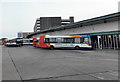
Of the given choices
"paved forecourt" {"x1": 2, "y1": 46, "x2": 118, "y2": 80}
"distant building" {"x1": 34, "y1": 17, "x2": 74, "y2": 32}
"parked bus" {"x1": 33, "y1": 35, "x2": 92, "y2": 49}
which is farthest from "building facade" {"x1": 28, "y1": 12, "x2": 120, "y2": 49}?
"distant building" {"x1": 34, "y1": 17, "x2": 74, "y2": 32}

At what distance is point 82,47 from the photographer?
2155cm

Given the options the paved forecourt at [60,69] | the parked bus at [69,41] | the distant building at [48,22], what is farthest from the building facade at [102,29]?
the distant building at [48,22]

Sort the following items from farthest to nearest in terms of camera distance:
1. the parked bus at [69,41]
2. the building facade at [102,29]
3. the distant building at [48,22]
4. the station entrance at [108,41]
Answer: the distant building at [48,22] → the station entrance at [108,41] → the parked bus at [69,41] → the building facade at [102,29]

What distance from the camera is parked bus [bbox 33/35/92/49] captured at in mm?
21441

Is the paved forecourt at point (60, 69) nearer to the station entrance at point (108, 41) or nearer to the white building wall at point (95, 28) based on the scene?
the white building wall at point (95, 28)

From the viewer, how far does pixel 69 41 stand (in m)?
22.2

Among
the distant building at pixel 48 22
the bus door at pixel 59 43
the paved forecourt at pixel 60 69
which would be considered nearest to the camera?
the paved forecourt at pixel 60 69

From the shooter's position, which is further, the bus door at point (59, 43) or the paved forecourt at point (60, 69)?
the bus door at point (59, 43)

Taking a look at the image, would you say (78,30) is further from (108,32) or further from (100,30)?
(108,32)

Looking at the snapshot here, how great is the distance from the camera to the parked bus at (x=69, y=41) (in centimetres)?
2144

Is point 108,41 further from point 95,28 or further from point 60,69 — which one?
point 60,69

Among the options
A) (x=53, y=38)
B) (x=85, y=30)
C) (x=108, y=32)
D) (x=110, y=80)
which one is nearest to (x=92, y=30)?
(x=85, y=30)

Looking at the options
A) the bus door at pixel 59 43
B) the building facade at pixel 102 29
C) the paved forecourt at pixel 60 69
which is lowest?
the paved forecourt at pixel 60 69

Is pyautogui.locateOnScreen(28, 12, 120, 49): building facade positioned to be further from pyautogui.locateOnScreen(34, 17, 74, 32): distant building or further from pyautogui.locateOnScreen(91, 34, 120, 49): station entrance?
pyautogui.locateOnScreen(34, 17, 74, 32): distant building
